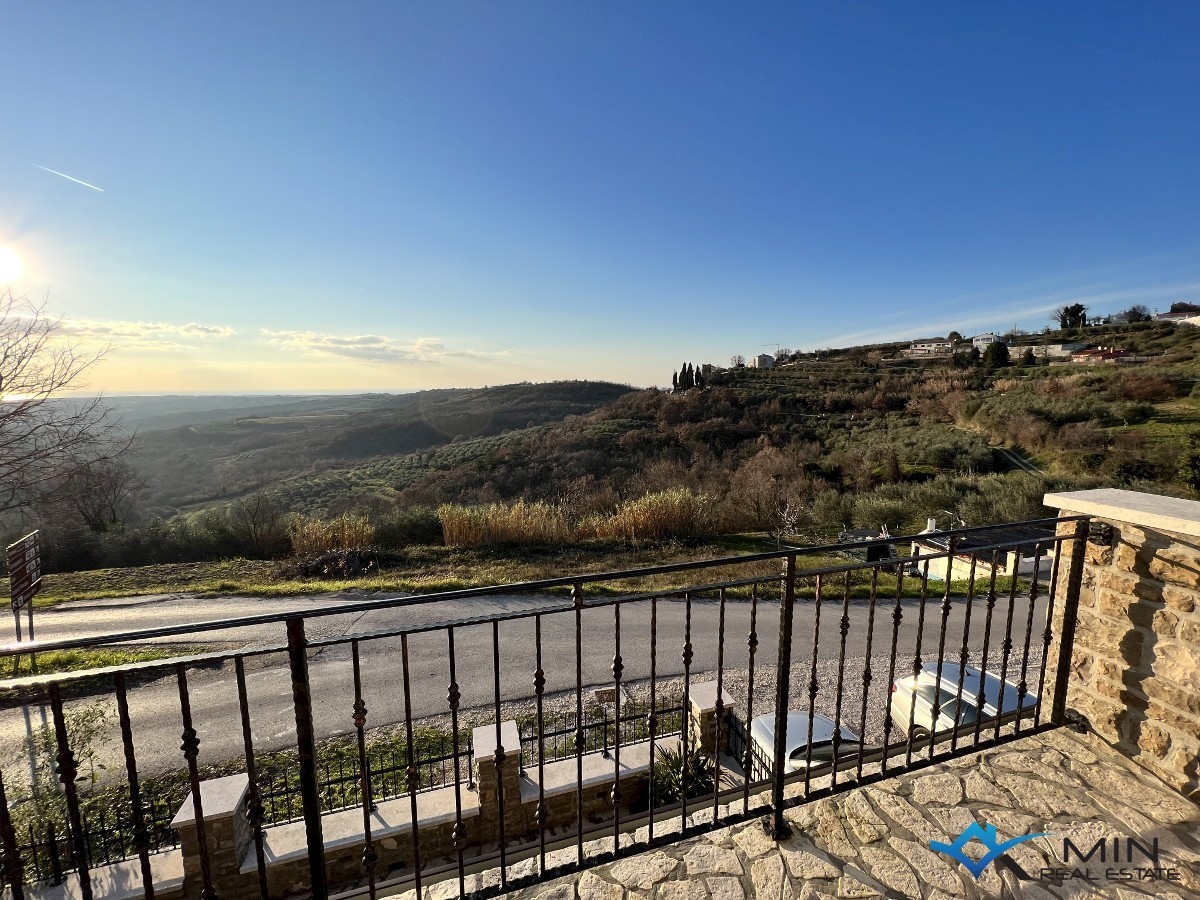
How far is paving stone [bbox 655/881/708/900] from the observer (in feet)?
7.07

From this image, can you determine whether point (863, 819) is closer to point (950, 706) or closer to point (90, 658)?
point (950, 706)

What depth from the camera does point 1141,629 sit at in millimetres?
2693

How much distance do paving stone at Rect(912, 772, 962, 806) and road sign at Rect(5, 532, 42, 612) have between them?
27.6 feet

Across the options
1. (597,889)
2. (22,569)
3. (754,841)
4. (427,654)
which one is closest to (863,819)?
(754,841)

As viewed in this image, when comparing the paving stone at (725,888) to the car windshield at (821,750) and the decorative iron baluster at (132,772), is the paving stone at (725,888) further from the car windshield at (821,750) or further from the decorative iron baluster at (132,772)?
the car windshield at (821,750)

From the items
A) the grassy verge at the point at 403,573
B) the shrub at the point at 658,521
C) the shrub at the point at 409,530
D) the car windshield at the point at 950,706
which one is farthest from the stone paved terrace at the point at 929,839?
the shrub at the point at 409,530

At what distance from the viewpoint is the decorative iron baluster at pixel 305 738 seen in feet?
5.99

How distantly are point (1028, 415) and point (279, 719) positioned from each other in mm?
24827

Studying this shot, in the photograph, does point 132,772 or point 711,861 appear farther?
point 711,861

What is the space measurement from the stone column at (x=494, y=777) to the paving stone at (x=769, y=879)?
6.15ft

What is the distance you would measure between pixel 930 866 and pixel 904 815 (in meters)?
0.28

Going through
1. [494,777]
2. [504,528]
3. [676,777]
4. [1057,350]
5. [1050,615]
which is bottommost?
[504,528]

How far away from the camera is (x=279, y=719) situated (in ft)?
18.2

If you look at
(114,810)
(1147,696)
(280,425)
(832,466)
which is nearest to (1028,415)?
(832,466)
